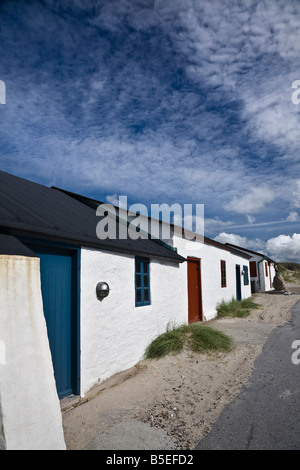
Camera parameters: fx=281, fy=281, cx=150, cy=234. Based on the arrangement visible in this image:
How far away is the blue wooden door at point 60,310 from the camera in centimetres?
429

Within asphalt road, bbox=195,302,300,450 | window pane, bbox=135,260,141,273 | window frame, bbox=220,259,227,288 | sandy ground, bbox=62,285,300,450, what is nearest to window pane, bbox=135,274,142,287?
window pane, bbox=135,260,141,273

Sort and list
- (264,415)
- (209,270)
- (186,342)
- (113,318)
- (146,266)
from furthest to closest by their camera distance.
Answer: (209,270), (146,266), (186,342), (113,318), (264,415)

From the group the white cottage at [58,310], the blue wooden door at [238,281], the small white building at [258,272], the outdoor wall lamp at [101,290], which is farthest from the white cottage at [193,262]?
the small white building at [258,272]

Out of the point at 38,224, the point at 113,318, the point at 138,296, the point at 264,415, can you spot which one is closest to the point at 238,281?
the point at 138,296

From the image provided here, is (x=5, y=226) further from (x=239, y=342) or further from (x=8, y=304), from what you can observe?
(x=239, y=342)

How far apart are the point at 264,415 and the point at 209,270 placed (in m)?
8.40

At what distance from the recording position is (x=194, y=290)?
1045 centimetres

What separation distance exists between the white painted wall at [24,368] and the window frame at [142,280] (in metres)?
3.42

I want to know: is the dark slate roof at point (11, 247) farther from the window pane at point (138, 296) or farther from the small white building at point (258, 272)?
the small white building at point (258, 272)

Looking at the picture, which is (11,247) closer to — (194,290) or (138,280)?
(138,280)

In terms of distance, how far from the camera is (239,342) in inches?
306
